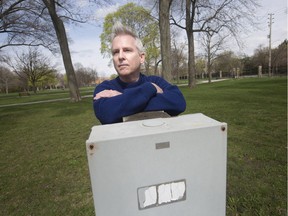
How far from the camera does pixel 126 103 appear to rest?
111 cm

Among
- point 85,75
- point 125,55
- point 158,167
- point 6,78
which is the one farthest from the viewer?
point 85,75

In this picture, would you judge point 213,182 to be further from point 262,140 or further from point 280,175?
point 262,140

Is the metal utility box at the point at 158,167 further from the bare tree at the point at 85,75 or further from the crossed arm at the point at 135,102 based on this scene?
the bare tree at the point at 85,75

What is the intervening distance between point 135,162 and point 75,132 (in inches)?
243

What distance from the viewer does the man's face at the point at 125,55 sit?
133 centimetres

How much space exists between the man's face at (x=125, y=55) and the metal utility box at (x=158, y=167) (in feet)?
1.74

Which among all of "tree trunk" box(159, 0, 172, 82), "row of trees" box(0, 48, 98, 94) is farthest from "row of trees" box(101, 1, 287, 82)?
"row of trees" box(0, 48, 98, 94)

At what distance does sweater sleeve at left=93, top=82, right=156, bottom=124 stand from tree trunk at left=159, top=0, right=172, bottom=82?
6586 mm

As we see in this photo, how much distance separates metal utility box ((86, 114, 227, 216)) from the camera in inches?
31.8

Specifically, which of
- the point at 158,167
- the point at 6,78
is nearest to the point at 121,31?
the point at 158,167

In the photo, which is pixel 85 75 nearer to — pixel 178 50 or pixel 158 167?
pixel 178 50

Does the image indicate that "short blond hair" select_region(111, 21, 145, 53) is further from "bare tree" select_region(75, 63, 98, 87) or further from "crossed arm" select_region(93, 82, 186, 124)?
"bare tree" select_region(75, 63, 98, 87)

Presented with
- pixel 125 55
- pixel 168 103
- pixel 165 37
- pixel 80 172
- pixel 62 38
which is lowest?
pixel 80 172

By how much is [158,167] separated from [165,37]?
7.15m
